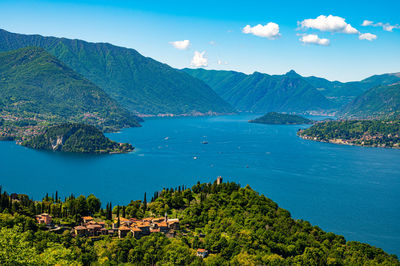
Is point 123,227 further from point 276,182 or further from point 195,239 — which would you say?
point 276,182

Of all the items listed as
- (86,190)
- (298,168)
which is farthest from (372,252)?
(298,168)

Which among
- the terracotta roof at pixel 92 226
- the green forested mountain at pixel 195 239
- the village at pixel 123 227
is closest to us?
the green forested mountain at pixel 195 239

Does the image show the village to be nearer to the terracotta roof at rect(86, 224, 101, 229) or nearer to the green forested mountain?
the terracotta roof at rect(86, 224, 101, 229)

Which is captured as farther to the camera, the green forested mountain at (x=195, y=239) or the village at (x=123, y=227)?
the village at (x=123, y=227)

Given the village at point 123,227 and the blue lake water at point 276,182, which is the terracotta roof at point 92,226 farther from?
the blue lake water at point 276,182

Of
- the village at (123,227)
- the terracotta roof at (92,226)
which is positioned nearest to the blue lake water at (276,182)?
the village at (123,227)

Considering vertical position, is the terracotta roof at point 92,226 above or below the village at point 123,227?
above

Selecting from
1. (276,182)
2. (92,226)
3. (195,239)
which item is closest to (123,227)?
(92,226)

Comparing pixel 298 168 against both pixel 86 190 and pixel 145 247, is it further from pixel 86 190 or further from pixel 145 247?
pixel 145 247

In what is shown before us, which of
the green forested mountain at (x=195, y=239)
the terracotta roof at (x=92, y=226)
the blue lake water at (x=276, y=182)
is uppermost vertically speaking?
the terracotta roof at (x=92, y=226)
